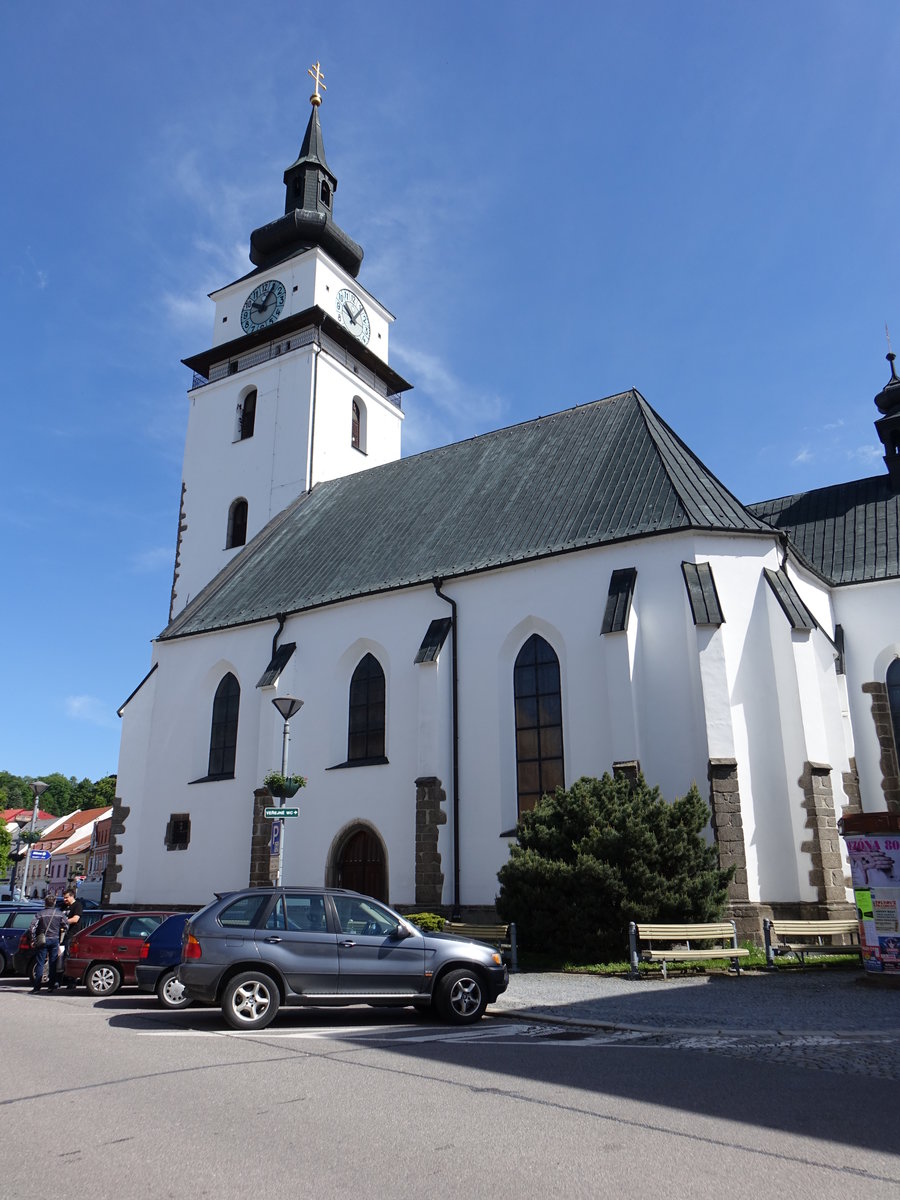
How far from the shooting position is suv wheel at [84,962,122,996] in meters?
13.7

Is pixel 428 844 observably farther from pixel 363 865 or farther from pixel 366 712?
pixel 366 712

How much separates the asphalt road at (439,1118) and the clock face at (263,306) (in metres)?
28.6

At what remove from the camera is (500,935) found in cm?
1547

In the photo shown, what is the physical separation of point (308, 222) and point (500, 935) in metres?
28.1

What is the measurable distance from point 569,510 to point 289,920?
1359 centimetres

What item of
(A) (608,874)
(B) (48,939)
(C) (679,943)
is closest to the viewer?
(B) (48,939)

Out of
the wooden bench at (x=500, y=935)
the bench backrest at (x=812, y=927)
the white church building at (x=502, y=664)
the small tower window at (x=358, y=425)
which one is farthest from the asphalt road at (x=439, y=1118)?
the small tower window at (x=358, y=425)

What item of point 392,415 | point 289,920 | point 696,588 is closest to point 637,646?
point 696,588

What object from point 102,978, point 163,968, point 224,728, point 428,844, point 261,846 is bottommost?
point 102,978

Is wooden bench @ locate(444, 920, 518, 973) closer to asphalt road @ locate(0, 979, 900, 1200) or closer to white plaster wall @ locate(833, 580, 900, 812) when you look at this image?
asphalt road @ locate(0, 979, 900, 1200)

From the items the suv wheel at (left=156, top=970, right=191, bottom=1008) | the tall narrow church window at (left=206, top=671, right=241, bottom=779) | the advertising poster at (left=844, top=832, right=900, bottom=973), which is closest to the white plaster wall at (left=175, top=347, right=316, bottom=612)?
the tall narrow church window at (left=206, top=671, right=241, bottom=779)

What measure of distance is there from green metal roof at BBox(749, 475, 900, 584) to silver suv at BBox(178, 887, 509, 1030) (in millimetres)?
16352

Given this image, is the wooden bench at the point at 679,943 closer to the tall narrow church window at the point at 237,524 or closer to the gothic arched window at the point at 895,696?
the gothic arched window at the point at 895,696

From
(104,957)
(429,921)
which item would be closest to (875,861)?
(429,921)
